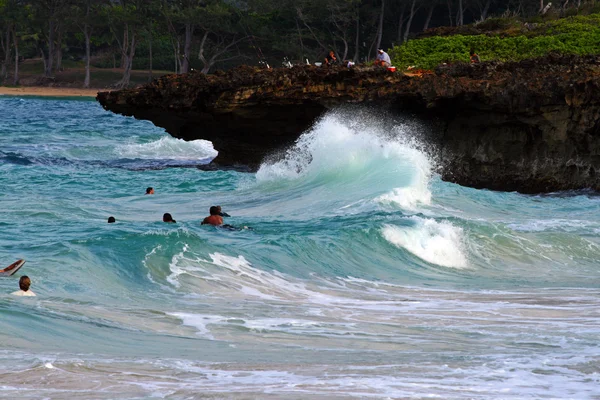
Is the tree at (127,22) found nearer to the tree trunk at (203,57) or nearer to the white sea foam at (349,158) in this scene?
the tree trunk at (203,57)

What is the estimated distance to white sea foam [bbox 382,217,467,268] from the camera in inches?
579

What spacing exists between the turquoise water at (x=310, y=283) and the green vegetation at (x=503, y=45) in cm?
747

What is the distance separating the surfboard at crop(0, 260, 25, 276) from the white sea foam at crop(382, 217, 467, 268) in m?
5.72

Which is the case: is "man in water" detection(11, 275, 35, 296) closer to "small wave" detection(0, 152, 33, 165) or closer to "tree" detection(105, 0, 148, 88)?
"small wave" detection(0, 152, 33, 165)

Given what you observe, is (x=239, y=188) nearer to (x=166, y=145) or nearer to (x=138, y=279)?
(x=138, y=279)

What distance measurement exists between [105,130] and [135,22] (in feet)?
118

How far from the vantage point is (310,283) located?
508 inches

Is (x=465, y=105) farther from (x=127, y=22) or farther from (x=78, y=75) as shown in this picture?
(x=78, y=75)

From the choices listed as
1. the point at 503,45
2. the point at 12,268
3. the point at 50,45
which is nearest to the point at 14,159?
the point at 503,45

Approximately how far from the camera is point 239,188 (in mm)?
22875

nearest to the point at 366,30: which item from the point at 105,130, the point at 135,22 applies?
the point at 135,22

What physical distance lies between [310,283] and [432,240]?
3041 mm

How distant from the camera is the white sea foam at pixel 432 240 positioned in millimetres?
14711

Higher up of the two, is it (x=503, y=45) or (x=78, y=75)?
(x=503, y=45)
